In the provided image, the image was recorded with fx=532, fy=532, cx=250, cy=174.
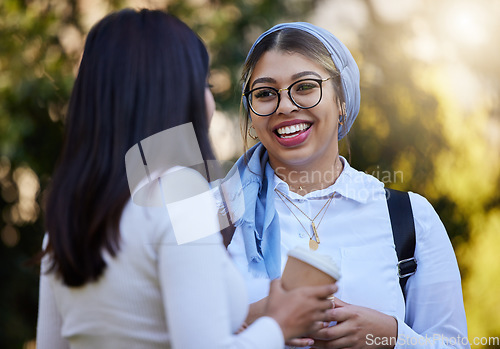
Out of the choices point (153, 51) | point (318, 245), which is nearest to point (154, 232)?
point (153, 51)

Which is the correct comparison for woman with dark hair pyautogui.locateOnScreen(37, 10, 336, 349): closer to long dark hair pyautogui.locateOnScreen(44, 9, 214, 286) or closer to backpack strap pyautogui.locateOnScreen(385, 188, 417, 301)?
long dark hair pyautogui.locateOnScreen(44, 9, 214, 286)

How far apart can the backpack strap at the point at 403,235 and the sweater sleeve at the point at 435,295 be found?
0.02 metres

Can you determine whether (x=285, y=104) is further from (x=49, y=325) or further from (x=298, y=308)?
(x=49, y=325)

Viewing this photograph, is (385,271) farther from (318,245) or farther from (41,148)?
(41,148)

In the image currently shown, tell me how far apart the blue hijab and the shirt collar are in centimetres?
7

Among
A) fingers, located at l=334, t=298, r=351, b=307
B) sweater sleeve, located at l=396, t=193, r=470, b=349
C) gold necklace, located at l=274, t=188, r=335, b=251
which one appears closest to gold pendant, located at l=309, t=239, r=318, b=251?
gold necklace, located at l=274, t=188, r=335, b=251

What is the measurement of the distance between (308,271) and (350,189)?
78cm

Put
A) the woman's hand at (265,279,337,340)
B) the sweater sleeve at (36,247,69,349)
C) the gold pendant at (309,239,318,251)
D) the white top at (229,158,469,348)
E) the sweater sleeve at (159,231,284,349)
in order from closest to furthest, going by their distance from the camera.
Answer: the sweater sleeve at (159,231,284,349) < the woman's hand at (265,279,337,340) < the sweater sleeve at (36,247,69,349) < the white top at (229,158,469,348) < the gold pendant at (309,239,318,251)

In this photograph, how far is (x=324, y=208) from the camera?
2041mm

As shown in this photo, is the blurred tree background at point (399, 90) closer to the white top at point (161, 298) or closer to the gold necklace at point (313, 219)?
the gold necklace at point (313, 219)

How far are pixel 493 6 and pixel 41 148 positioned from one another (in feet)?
13.7

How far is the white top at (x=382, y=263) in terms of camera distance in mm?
1823

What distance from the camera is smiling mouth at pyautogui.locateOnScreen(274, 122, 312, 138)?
199 centimetres

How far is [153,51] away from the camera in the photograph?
1.24 metres
